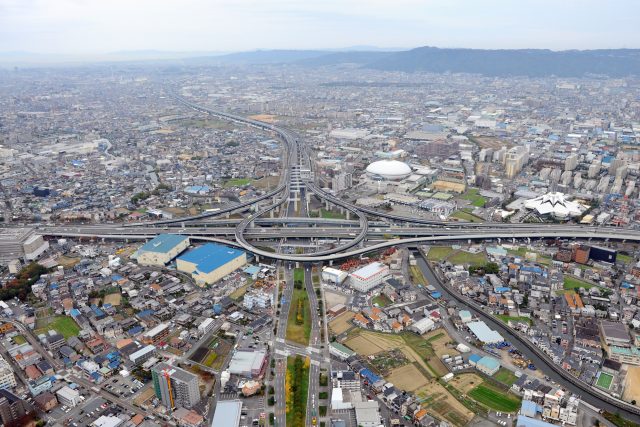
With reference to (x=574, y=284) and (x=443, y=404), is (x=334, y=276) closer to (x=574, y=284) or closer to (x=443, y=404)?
(x=443, y=404)

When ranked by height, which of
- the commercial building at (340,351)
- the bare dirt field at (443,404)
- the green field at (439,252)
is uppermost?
the commercial building at (340,351)

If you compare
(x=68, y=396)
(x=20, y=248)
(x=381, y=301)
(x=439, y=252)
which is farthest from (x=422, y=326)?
(x=20, y=248)

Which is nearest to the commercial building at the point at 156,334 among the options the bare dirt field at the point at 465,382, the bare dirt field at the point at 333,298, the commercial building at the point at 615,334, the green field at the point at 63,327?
the green field at the point at 63,327

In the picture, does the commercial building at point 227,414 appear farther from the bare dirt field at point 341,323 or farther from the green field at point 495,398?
the green field at point 495,398

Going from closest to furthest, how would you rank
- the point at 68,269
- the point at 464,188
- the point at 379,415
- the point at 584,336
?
the point at 379,415 → the point at 584,336 → the point at 68,269 → the point at 464,188

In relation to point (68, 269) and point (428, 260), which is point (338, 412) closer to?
point (428, 260)

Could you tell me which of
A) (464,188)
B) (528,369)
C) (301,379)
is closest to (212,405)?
(301,379)

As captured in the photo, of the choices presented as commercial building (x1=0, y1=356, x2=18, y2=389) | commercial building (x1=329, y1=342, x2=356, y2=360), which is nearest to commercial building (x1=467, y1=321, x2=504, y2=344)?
commercial building (x1=329, y1=342, x2=356, y2=360)
